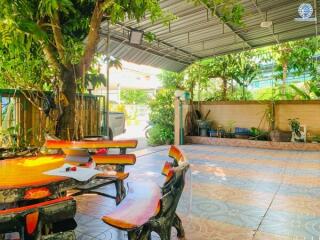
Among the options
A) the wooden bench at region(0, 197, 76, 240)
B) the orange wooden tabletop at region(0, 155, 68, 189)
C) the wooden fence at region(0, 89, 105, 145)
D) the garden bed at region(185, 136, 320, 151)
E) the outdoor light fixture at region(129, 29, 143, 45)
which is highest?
the outdoor light fixture at region(129, 29, 143, 45)

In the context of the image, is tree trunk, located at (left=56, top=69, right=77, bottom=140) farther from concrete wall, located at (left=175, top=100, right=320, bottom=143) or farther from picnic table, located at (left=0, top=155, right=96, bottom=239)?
concrete wall, located at (left=175, top=100, right=320, bottom=143)

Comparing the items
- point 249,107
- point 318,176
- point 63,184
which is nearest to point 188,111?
point 249,107

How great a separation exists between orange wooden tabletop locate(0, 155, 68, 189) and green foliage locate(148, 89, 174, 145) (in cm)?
721

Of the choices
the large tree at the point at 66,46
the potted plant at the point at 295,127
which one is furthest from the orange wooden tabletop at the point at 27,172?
the potted plant at the point at 295,127

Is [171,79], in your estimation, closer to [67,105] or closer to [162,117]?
[162,117]

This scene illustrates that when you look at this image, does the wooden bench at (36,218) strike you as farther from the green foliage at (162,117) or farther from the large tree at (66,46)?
the green foliage at (162,117)

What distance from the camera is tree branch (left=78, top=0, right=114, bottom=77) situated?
3.37 metres

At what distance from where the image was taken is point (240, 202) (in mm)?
3453

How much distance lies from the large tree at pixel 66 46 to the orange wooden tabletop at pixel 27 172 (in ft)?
4.16

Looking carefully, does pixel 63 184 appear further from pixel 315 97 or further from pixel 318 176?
pixel 315 97

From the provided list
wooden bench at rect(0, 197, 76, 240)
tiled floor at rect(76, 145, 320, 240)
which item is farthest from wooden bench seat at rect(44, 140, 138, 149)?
wooden bench at rect(0, 197, 76, 240)

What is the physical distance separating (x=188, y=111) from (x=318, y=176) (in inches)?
205

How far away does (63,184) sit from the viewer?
1790 millimetres

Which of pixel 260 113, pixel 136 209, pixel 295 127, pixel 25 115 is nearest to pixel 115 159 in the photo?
pixel 136 209
